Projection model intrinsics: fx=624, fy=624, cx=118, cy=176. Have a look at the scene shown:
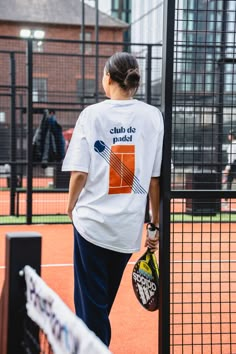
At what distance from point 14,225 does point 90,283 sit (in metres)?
7.88

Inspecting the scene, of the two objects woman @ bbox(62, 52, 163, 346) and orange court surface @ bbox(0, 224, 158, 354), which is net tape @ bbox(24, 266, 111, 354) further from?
orange court surface @ bbox(0, 224, 158, 354)

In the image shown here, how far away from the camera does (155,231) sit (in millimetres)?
3484

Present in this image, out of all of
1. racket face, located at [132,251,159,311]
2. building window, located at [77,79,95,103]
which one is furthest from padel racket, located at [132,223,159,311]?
building window, located at [77,79,95,103]

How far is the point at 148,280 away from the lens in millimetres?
3482

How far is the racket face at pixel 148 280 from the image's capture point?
3453 mm

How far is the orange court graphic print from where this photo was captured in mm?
3205

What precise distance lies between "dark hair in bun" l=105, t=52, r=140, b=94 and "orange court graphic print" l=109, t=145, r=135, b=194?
0.34 meters

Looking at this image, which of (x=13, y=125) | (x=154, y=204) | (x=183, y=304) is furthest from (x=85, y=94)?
(x=154, y=204)

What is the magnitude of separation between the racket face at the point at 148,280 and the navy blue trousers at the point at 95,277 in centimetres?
15

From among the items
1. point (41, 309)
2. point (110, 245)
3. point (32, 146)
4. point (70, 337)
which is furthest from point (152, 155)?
point (32, 146)

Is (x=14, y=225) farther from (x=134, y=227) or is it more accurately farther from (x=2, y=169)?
(x=2, y=169)

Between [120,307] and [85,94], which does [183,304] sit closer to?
[120,307]

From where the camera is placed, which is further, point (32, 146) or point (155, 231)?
point (32, 146)

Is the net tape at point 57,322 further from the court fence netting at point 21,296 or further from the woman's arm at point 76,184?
the woman's arm at point 76,184
